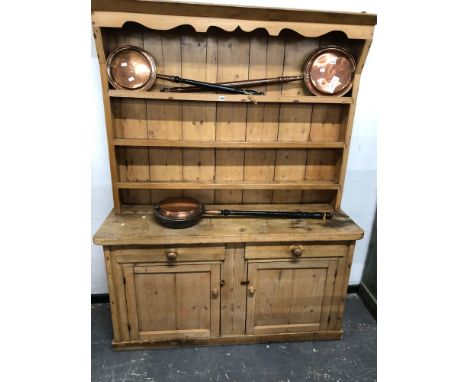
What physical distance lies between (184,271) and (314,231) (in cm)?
80

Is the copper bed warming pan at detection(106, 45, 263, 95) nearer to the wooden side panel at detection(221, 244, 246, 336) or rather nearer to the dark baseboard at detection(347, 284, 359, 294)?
the wooden side panel at detection(221, 244, 246, 336)

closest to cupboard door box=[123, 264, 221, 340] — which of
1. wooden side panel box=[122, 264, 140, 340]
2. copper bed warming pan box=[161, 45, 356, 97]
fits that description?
wooden side panel box=[122, 264, 140, 340]


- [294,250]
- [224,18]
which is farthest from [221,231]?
[224,18]

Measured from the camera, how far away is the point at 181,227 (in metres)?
1.77

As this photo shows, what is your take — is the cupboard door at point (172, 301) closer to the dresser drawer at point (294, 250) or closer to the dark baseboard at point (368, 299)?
the dresser drawer at point (294, 250)

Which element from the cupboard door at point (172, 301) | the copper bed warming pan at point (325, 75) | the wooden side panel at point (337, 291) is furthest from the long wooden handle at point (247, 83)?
the wooden side panel at point (337, 291)

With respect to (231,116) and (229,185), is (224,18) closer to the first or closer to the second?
(231,116)

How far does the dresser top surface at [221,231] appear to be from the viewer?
167cm

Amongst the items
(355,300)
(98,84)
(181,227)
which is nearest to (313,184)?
(181,227)

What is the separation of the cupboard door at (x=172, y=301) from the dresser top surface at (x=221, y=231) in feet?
0.61

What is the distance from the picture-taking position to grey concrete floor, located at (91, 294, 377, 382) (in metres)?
1.77

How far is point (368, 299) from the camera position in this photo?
238 cm

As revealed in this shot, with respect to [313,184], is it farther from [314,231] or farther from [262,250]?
[262,250]

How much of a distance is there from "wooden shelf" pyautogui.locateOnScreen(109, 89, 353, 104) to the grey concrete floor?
5.08 feet
